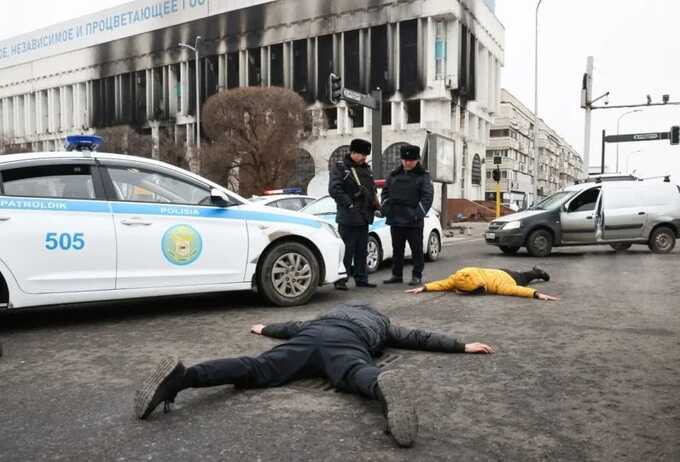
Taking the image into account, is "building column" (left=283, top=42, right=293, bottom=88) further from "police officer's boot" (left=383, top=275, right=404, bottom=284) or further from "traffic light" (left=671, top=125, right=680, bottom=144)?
"police officer's boot" (left=383, top=275, right=404, bottom=284)

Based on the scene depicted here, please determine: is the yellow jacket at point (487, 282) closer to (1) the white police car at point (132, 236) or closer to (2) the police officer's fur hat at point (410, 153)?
(1) the white police car at point (132, 236)

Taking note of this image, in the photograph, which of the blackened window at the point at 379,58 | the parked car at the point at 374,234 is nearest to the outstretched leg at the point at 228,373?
the parked car at the point at 374,234

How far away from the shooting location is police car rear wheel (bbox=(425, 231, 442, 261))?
39.4 ft

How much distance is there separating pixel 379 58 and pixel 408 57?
2.66 meters

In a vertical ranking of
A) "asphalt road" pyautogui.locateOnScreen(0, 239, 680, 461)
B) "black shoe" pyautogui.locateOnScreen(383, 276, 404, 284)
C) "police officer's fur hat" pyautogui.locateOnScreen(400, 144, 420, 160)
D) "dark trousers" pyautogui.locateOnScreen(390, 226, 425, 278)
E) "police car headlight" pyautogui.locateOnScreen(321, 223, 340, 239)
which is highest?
"police officer's fur hat" pyautogui.locateOnScreen(400, 144, 420, 160)

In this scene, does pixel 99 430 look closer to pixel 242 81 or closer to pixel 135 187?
pixel 135 187

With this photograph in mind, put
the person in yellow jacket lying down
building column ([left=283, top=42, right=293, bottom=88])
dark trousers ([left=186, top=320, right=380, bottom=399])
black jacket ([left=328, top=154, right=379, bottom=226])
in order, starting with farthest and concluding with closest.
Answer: building column ([left=283, top=42, right=293, bottom=88]) < black jacket ([left=328, top=154, right=379, bottom=226]) < the person in yellow jacket lying down < dark trousers ([left=186, top=320, right=380, bottom=399])

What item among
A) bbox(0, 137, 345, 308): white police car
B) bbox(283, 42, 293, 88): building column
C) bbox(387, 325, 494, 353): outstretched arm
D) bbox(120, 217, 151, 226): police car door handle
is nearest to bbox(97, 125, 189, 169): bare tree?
bbox(283, 42, 293, 88): building column

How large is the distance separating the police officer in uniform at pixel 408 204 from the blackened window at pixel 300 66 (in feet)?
151

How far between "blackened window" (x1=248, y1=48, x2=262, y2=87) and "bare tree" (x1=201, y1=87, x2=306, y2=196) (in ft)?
56.5

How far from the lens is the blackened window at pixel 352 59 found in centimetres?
5119

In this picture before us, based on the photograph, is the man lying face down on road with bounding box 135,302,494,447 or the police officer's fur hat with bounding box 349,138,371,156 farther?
the police officer's fur hat with bounding box 349,138,371,156

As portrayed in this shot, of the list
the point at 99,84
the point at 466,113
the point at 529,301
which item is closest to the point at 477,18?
the point at 466,113

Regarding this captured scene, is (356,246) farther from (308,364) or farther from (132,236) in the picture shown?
(308,364)
